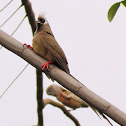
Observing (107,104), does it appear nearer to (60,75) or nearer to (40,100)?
(60,75)

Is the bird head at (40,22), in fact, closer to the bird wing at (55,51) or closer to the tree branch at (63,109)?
the bird wing at (55,51)

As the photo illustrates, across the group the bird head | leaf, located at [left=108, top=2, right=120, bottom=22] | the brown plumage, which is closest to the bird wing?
the brown plumage

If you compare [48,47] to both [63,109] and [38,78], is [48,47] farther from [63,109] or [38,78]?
[63,109]

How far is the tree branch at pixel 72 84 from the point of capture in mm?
1279

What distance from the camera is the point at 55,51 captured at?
1.82m

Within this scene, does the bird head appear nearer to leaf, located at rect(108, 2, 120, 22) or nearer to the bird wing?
the bird wing

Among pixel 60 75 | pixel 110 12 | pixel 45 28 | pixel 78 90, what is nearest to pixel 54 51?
pixel 45 28

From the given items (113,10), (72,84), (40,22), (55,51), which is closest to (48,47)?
(55,51)

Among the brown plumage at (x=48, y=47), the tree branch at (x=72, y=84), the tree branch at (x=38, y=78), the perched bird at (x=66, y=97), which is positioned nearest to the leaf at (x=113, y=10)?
the tree branch at (x=72, y=84)

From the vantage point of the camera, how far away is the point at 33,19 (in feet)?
6.77

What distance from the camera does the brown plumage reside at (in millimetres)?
1731

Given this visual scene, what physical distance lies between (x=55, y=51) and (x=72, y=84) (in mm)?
510

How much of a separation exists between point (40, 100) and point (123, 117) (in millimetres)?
1367

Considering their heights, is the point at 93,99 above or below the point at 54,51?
below
